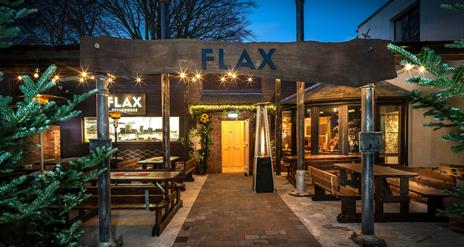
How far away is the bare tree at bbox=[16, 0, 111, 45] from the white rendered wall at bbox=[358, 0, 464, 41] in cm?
1535

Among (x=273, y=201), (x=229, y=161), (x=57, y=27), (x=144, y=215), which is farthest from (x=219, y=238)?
(x=57, y=27)

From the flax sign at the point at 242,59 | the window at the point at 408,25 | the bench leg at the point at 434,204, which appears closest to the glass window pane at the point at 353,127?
the window at the point at 408,25

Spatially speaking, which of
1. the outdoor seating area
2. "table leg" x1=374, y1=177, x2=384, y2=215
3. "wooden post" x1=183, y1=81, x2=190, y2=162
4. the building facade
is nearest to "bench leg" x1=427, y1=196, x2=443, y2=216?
the outdoor seating area

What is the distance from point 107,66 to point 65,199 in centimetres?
228

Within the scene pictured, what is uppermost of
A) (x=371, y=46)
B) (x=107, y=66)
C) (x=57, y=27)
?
(x=57, y=27)

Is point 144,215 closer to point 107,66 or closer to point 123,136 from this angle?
point 107,66

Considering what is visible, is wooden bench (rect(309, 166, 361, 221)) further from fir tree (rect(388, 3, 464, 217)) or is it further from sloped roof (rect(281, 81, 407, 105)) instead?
sloped roof (rect(281, 81, 407, 105))

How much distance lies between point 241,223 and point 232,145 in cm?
768

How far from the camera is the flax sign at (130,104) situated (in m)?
13.2

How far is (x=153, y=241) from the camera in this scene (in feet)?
Answer: 16.1

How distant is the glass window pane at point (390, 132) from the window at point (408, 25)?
2.97 m

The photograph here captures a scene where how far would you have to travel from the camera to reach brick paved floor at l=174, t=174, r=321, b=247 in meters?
4.89

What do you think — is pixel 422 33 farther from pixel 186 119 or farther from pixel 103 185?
pixel 103 185

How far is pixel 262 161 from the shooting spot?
8.89 m
